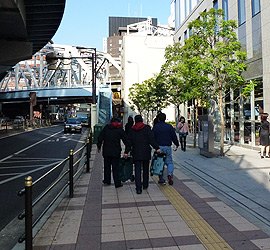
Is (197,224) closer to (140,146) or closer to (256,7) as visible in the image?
(140,146)

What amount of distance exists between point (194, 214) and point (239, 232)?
0.92 metres

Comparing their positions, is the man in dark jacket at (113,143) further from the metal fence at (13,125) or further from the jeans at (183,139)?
the metal fence at (13,125)

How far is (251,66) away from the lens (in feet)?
46.0

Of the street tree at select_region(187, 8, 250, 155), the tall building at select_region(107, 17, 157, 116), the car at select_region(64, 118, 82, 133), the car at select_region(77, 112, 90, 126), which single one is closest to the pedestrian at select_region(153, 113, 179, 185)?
the street tree at select_region(187, 8, 250, 155)

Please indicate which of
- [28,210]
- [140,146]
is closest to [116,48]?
[140,146]

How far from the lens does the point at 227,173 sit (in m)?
8.44

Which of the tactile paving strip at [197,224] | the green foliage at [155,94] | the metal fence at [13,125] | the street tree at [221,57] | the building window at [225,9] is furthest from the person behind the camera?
the metal fence at [13,125]

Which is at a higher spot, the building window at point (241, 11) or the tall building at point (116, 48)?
the tall building at point (116, 48)

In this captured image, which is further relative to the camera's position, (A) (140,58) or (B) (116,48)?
(B) (116,48)

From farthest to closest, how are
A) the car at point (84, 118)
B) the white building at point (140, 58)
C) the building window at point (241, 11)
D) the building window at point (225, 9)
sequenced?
the white building at point (140, 58)
the car at point (84, 118)
the building window at point (225, 9)
the building window at point (241, 11)

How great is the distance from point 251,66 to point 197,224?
1160 cm

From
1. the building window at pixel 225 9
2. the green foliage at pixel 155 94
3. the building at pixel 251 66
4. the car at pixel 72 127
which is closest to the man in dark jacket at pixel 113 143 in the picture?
the building at pixel 251 66

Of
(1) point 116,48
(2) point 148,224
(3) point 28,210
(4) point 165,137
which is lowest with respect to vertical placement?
(2) point 148,224

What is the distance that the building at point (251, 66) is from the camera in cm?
1247
